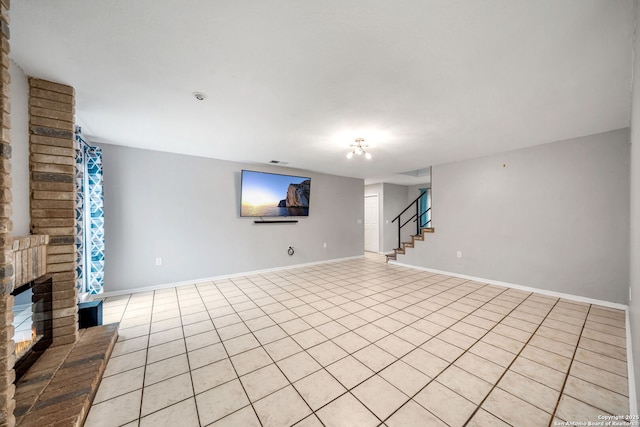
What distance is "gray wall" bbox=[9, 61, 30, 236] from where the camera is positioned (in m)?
1.66

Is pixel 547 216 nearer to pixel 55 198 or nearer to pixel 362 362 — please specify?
pixel 362 362

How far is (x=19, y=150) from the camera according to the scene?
67.7 inches

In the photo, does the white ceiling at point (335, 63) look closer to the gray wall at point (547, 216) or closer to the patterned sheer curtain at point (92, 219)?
the patterned sheer curtain at point (92, 219)

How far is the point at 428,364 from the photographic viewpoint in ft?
6.28

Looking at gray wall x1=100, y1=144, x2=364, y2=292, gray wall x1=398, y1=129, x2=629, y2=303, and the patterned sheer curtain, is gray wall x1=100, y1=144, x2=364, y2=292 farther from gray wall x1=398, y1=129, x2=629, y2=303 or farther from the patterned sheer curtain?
gray wall x1=398, y1=129, x2=629, y2=303

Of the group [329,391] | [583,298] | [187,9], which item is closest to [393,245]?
[583,298]

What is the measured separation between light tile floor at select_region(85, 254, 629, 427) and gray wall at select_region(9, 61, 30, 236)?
4.63 ft

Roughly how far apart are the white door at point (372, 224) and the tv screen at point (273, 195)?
3213mm

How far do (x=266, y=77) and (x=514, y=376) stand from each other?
3.18 metres

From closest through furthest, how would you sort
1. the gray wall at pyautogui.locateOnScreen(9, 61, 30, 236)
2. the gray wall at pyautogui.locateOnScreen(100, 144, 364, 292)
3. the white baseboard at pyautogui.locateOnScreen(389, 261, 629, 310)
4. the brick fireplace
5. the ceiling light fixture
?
the gray wall at pyautogui.locateOnScreen(9, 61, 30, 236) → the brick fireplace → the white baseboard at pyautogui.locateOnScreen(389, 261, 629, 310) → the ceiling light fixture → the gray wall at pyautogui.locateOnScreen(100, 144, 364, 292)

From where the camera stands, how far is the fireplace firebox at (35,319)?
5.68ft

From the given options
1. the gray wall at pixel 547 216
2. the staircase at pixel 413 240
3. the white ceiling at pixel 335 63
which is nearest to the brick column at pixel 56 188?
the white ceiling at pixel 335 63

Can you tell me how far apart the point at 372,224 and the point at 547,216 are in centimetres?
475

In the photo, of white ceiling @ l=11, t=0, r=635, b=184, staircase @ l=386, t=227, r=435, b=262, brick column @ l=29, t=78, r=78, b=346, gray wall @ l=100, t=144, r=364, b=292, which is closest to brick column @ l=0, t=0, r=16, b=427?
white ceiling @ l=11, t=0, r=635, b=184
